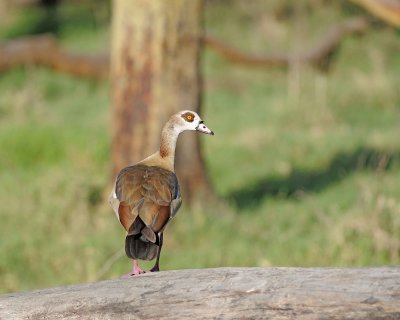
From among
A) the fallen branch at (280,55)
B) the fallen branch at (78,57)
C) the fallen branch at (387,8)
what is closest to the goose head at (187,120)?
the fallen branch at (387,8)

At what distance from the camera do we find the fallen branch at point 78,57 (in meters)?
15.0

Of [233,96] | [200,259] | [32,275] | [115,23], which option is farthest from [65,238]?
[233,96]

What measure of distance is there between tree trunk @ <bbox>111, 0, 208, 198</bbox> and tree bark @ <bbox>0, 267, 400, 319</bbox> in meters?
4.79

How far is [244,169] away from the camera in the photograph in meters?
10.9

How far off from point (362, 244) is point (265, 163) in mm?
3218

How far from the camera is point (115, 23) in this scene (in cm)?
957

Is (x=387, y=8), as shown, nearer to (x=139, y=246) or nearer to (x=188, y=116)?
(x=188, y=116)

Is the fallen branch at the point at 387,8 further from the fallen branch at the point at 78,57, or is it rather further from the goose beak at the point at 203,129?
the fallen branch at the point at 78,57

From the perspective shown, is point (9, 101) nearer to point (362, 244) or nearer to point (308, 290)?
point (362, 244)

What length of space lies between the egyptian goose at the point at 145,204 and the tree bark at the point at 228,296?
0.55ft

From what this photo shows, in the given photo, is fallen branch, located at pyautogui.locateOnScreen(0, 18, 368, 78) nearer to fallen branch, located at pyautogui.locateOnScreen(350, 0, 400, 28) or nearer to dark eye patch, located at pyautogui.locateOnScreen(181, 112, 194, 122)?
fallen branch, located at pyautogui.locateOnScreen(350, 0, 400, 28)

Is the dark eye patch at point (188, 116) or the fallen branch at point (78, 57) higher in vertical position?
the dark eye patch at point (188, 116)

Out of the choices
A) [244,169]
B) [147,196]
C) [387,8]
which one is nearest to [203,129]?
[147,196]

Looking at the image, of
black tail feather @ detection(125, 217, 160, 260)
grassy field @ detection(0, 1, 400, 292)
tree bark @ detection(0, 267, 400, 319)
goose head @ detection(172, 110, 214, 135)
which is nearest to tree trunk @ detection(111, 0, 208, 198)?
grassy field @ detection(0, 1, 400, 292)
